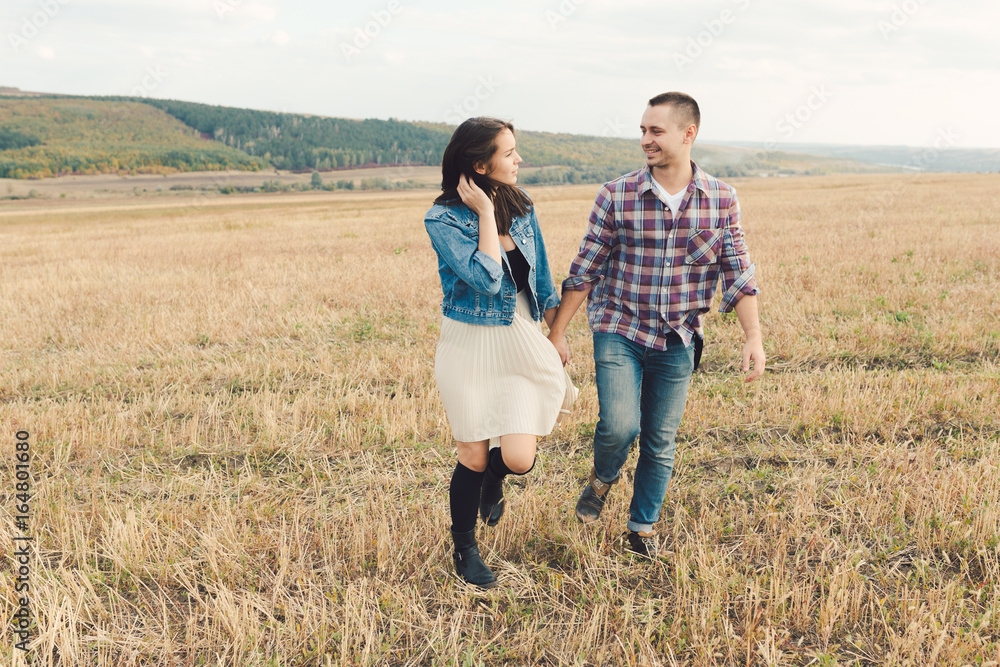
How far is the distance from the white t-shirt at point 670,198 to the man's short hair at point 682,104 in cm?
34

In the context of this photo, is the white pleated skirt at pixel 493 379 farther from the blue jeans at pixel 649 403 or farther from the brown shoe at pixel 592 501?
the brown shoe at pixel 592 501

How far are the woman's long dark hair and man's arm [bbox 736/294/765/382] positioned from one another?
1354mm

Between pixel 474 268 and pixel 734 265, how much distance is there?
5.11ft

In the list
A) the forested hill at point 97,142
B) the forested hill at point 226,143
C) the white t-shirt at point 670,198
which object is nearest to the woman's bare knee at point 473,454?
the white t-shirt at point 670,198

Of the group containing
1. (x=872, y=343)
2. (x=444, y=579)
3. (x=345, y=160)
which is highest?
(x=345, y=160)

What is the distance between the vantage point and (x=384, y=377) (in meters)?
6.59

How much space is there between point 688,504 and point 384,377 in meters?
3.71

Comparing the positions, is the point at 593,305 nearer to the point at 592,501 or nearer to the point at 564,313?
the point at 564,313

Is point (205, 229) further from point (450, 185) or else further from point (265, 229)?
point (450, 185)

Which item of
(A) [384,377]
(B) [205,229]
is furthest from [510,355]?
(B) [205,229]

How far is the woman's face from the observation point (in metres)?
2.87

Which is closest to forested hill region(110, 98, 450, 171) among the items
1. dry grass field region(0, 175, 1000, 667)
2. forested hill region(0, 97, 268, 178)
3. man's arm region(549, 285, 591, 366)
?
forested hill region(0, 97, 268, 178)

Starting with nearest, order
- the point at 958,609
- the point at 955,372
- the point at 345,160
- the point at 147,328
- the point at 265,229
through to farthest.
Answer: the point at 958,609, the point at 955,372, the point at 147,328, the point at 265,229, the point at 345,160

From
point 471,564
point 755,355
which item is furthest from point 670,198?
point 471,564
